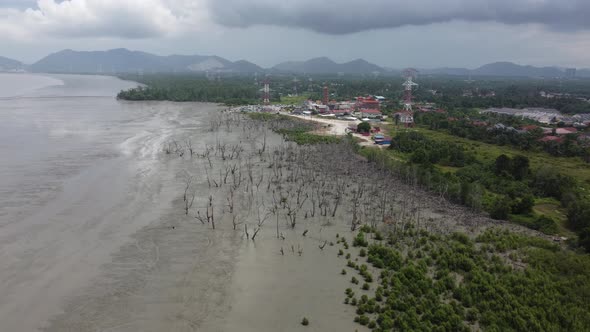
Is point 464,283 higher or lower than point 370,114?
lower

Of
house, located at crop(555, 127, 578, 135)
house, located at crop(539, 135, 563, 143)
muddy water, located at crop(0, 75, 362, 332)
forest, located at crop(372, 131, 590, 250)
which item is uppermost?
house, located at crop(555, 127, 578, 135)

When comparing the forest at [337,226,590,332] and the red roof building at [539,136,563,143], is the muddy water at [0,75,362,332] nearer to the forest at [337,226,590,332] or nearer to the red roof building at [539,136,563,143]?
the forest at [337,226,590,332]

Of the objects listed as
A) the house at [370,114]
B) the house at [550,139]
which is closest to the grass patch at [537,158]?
the house at [550,139]

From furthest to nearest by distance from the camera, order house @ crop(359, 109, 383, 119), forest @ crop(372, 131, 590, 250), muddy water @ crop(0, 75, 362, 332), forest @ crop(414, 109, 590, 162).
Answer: house @ crop(359, 109, 383, 119) → forest @ crop(414, 109, 590, 162) → forest @ crop(372, 131, 590, 250) → muddy water @ crop(0, 75, 362, 332)

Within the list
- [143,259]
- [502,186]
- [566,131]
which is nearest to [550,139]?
[566,131]

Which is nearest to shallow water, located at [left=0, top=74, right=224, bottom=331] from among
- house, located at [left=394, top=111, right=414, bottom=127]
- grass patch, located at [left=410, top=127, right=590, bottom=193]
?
grass patch, located at [left=410, top=127, right=590, bottom=193]

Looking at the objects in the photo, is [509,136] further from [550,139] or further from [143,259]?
[143,259]

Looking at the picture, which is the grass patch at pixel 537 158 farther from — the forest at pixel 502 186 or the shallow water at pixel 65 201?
the shallow water at pixel 65 201

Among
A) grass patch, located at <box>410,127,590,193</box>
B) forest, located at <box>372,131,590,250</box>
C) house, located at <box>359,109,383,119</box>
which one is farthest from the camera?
house, located at <box>359,109,383,119</box>

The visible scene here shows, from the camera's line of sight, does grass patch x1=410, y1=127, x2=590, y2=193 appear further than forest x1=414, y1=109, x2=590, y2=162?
No

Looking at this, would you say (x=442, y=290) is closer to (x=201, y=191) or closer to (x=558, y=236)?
(x=558, y=236)

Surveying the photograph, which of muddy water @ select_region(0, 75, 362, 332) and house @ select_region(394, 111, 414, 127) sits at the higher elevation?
house @ select_region(394, 111, 414, 127)
